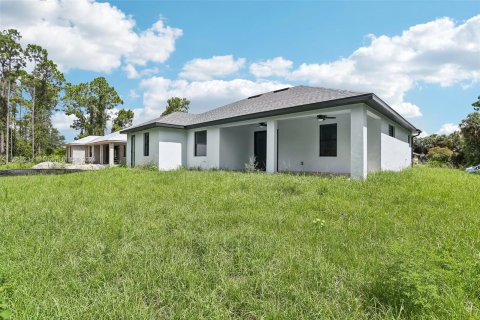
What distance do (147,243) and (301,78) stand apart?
54.6 feet

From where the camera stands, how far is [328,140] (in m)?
11.9

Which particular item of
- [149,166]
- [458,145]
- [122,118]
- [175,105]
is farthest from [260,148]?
[122,118]

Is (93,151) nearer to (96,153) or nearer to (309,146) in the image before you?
(96,153)

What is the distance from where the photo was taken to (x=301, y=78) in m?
17.9

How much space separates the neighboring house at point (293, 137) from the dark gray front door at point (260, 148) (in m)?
0.06

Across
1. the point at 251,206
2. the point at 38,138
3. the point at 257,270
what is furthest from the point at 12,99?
the point at 257,270

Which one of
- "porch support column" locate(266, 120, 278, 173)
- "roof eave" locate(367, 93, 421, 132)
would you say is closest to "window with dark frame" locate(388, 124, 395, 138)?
"roof eave" locate(367, 93, 421, 132)

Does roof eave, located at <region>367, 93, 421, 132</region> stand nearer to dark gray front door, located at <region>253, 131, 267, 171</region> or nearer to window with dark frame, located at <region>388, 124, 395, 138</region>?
window with dark frame, located at <region>388, 124, 395, 138</region>

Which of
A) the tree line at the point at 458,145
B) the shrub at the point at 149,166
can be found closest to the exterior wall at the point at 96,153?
the shrub at the point at 149,166

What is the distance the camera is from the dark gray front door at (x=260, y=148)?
48.0 ft

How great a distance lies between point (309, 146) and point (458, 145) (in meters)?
19.4

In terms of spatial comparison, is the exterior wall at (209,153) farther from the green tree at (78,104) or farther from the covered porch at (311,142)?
the green tree at (78,104)

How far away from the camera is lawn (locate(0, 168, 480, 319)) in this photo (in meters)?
2.32

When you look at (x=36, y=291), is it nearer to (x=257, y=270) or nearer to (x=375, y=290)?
(x=257, y=270)
